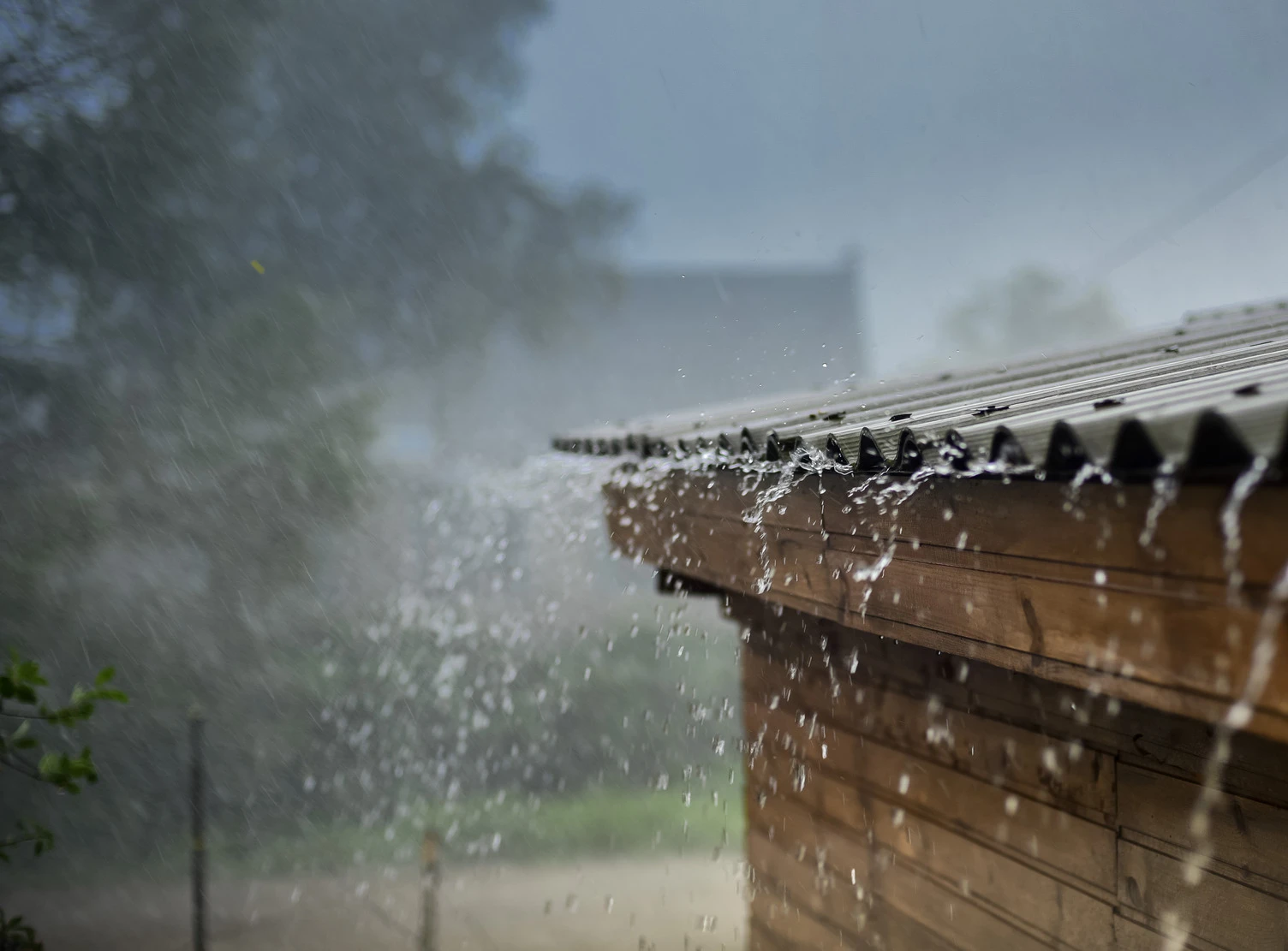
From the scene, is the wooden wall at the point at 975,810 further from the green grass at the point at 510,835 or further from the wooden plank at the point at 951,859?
the green grass at the point at 510,835

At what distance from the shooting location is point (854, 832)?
2.76 metres

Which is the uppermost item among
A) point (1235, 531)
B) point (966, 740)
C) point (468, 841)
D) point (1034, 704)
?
point (1235, 531)

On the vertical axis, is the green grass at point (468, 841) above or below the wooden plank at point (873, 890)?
below

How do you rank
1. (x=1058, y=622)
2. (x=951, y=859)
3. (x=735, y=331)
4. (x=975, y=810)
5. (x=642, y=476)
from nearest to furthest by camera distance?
(x=1058, y=622) → (x=975, y=810) → (x=951, y=859) → (x=642, y=476) → (x=735, y=331)

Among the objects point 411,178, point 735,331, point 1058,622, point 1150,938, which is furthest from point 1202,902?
point 735,331

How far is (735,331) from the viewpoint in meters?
30.2

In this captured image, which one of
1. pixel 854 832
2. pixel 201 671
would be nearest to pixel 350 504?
pixel 201 671

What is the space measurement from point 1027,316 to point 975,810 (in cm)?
2760

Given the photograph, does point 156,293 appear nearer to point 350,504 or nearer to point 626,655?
point 350,504

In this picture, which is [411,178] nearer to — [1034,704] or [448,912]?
[448,912]

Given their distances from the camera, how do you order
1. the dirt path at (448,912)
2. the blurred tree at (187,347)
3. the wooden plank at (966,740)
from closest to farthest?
the wooden plank at (966,740), the dirt path at (448,912), the blurred tree at (187,347)

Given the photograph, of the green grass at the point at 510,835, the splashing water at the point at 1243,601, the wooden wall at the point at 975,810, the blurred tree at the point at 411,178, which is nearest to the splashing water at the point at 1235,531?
the splashing water at the point at 1243,601

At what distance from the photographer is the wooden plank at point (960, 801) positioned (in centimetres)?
191

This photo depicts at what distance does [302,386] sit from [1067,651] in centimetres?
1534
